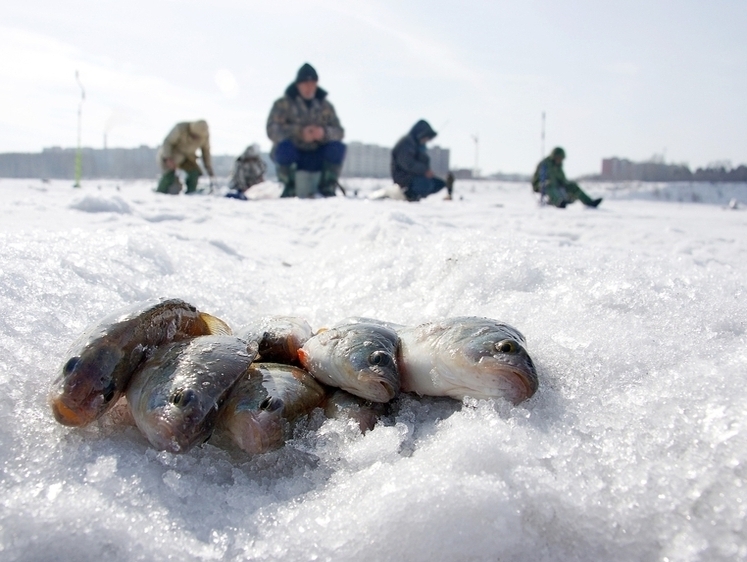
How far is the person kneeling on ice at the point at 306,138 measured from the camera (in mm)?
10609

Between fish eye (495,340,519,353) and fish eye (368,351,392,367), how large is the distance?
351 mm

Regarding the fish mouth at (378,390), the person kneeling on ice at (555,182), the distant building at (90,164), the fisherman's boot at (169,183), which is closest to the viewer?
the fish mouth at (378,390)

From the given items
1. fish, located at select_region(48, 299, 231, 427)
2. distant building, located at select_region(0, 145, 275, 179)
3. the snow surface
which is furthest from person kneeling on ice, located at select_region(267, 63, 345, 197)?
distant building, located at select_region(0, 145, 275, 179)

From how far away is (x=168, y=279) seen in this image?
126 inches

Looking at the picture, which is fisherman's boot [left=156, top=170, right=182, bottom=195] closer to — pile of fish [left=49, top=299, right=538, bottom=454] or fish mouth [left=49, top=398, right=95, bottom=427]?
pile of fish [left=49, top=299, right=538, bottom=454]

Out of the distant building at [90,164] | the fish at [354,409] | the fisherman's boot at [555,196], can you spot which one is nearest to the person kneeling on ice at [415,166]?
the fisherman's boot at [555,196]

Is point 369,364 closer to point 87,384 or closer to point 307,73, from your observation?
point 87,384

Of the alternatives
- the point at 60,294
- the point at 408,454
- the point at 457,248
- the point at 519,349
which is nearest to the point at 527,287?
the point at 457,248

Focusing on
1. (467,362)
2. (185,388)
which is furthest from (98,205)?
(467,362)

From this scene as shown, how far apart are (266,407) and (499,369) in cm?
71

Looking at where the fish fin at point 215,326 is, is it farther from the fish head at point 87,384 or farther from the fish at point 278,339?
the fish head at point 87,384

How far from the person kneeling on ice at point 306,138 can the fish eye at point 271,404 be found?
9.56 m

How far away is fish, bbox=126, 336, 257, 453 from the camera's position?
1.51m

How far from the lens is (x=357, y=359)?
1.78 m
